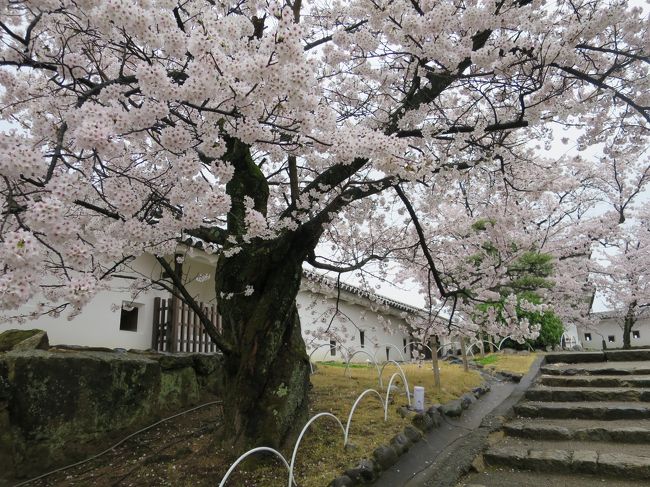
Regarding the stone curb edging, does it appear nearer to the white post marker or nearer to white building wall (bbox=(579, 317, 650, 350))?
the white post marker

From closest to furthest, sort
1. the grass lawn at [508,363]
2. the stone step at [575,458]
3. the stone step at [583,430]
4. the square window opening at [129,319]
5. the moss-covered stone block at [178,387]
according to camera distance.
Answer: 1. the stone step at [575,458]
2. the stone step at [583,430]
3. the moss-covered stone block at [178,387]
4. the square window opening at [129,319]
5. the grass lawn at [508,363]

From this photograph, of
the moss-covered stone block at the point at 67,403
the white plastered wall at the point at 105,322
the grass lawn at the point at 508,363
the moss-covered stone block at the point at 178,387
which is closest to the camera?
the moss-covered stone block at the point at 67,403

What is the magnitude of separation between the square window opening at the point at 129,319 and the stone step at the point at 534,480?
628cm

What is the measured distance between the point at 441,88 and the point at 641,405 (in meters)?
5.56

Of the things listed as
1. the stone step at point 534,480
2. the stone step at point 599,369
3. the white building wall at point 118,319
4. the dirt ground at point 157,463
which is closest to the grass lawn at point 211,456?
the dirt ground at point 157,463

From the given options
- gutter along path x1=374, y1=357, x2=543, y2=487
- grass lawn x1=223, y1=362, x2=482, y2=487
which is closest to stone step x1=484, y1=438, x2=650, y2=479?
gutter along path x1=374, y1=357, x2=543, y2=487

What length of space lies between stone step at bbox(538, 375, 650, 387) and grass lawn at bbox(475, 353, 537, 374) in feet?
4.67

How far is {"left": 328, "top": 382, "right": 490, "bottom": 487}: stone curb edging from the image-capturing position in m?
4.39

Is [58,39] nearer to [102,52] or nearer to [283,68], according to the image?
[102,52]

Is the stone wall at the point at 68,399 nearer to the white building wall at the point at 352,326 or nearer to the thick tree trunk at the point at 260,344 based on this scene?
the thick tree trunk at the point at 260,344

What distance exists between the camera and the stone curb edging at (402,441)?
4.39 meters

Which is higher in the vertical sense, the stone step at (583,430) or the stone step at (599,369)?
the stone step at (599,369)

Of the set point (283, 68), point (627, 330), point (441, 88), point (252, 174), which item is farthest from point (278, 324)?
point (627, 330)

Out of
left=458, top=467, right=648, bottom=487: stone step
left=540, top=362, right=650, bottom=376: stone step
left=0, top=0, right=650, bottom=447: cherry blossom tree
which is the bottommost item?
left=458, top=467, right=648, bottom=487: stone step
